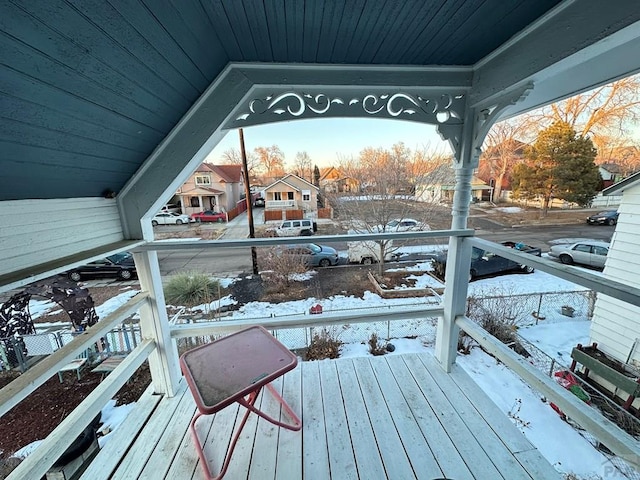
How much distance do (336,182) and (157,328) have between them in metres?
5.57

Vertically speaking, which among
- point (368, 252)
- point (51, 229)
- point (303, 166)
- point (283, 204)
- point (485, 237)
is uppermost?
point (303, 166)

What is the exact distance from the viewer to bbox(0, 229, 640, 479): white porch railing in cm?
91

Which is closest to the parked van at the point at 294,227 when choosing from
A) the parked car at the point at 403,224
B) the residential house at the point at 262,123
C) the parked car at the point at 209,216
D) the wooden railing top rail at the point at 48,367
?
the parked car at the point at 209,216

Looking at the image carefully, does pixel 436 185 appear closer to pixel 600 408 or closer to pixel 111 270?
pixel 600 408

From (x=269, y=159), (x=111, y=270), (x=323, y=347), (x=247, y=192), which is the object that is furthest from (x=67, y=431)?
(x=111, y=270)

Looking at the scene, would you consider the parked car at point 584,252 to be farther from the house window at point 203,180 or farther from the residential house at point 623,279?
the house window at point 203,180

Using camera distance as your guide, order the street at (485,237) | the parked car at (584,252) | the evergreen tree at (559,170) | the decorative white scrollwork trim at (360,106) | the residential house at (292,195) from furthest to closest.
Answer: the residential house at (292,195), the street at (485,237), the parked car at (584,252), the evergreen tree at (559,170), the decorative white scrollwork trim at (360,106)

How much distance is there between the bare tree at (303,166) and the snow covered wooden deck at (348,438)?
5181mm

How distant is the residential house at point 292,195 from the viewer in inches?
250

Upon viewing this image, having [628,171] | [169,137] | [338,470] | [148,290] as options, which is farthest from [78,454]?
[628,171]

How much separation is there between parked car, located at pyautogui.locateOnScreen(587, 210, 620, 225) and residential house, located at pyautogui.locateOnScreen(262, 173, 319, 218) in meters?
5.23

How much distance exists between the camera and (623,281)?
10.5 feet

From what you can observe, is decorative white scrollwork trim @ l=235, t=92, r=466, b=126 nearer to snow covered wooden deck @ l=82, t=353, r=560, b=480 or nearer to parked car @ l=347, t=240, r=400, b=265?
snow covered wooden deck @ l=82, t=353, r=560, b=480

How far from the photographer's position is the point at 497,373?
362cm
